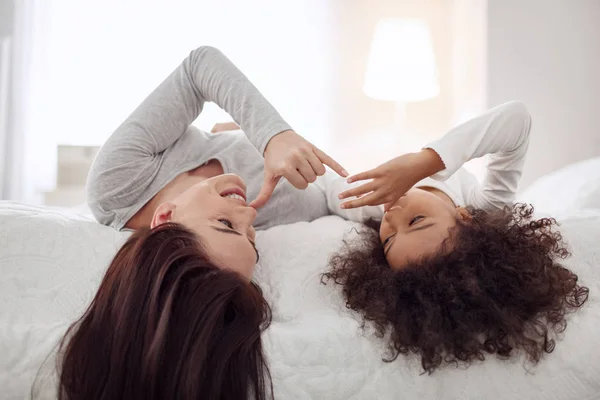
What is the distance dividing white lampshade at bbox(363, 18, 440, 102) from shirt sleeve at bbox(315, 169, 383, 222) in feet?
4.02

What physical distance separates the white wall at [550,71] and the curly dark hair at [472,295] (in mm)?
1801

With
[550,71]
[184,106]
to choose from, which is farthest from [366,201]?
[550,71]

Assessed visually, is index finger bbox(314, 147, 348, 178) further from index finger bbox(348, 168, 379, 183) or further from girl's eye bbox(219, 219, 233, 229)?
girl's eye bbox(219, 219, 233, 229)

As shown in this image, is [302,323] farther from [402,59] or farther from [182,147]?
[402,59]

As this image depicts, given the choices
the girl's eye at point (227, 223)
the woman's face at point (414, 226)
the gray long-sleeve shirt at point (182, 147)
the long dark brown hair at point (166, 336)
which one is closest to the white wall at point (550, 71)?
the gray long-sleeve shirt at point (182, 147)

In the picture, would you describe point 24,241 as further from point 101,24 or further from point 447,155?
point 101,24

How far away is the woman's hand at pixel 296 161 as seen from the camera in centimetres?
112

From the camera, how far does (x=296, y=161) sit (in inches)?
44.5

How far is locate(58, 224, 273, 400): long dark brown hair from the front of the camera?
786 mm

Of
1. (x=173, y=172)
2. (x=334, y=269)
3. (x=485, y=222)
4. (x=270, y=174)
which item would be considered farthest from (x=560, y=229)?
(x=173, y=172)

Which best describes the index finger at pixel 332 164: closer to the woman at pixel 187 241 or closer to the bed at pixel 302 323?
the woman at pixel 187 241

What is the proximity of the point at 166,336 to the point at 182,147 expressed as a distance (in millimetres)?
753

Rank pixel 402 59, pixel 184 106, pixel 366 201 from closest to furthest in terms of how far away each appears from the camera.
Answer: pixel 366 201 → pixel 184 106 → pixel 402 59

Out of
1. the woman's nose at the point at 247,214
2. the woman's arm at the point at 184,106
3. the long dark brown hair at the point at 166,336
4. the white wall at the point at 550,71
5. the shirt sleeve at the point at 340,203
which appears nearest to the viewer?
the long dark brown hair at the point at 166,336
